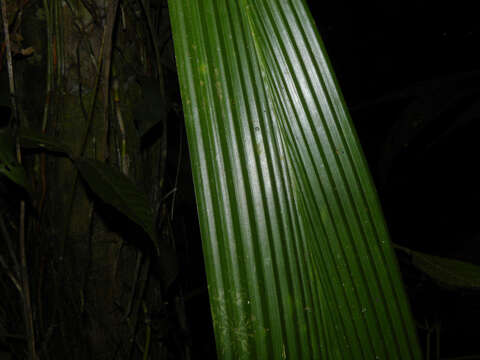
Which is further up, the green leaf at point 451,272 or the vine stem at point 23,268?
the vine stem at point 23,268

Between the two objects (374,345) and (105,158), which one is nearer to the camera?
(374,345)

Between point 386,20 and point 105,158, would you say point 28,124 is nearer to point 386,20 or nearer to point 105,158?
point 105,158

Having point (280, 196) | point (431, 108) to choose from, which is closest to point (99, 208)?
point (280, 196)

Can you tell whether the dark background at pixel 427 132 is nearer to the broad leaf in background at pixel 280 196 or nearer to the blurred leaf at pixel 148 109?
the blurred leaf at pixel 148 109

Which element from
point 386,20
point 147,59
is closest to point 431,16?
point 386,20

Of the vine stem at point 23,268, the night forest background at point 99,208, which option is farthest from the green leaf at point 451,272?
the vine stem at point 23,268

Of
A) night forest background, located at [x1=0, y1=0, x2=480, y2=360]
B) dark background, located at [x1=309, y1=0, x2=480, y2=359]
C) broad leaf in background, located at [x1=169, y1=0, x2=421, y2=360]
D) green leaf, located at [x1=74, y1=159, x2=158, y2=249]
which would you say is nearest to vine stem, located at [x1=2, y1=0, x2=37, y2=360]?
night forest background, located at [x1=0, y1=0, x2=480, y2=360]
